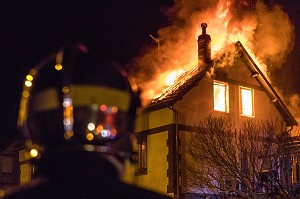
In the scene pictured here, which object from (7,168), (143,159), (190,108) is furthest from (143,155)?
(7,168)

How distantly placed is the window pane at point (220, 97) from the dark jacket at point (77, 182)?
1804cm

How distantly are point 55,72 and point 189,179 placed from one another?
15.6 metres

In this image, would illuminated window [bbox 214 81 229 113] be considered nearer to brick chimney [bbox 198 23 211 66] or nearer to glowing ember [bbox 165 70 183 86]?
brick chimney [bbox 198 23 211 66]

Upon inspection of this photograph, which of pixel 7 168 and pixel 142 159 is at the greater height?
pixel 142 159

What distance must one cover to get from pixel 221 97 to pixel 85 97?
18356mm

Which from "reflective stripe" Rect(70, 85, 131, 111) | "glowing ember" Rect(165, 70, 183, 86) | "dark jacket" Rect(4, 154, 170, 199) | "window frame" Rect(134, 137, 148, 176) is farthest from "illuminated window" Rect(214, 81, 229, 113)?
"dark jacket" Rect(4, 154, 170, 199)

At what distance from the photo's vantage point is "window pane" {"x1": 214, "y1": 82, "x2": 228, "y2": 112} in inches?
794

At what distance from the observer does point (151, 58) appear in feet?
84.7

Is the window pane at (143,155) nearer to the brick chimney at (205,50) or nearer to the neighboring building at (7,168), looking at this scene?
the brick chimney at (205,50)

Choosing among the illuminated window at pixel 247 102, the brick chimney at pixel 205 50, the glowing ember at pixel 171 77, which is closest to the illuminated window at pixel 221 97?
the illuminated window at pixel 247 102

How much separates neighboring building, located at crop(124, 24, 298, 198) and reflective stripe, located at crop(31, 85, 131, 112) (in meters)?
15.5

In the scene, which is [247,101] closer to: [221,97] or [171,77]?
[221,97]

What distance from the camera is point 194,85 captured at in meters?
19.2

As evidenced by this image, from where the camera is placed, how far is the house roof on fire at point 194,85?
19.0m
